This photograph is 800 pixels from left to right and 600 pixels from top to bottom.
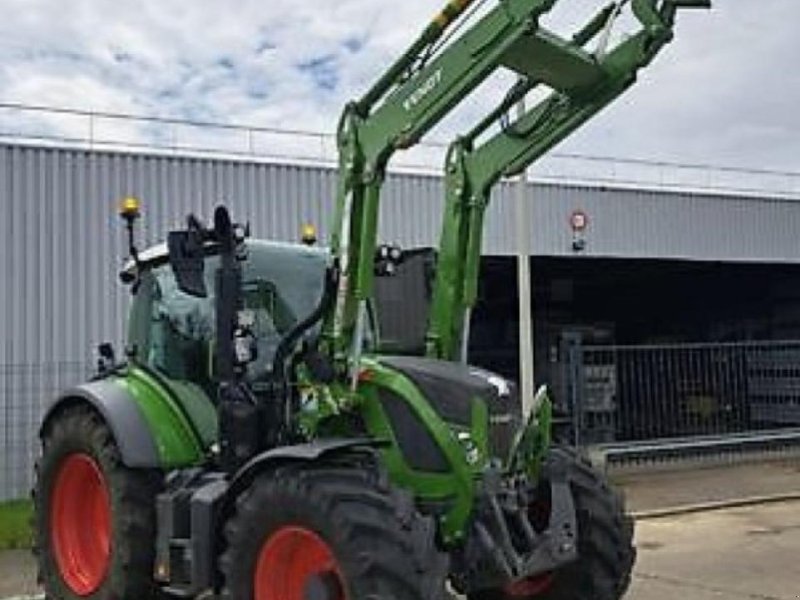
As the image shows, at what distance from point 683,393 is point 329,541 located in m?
16.1

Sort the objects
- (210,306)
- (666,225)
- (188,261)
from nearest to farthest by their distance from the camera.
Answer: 1. (188,261)
2. (210,306)
3. (666,225)

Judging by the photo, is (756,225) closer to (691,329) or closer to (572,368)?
(572,368)

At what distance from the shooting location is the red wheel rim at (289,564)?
6.11m

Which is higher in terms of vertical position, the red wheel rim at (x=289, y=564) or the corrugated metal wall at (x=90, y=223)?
the corrugated metal wall at (x=90, y=223)

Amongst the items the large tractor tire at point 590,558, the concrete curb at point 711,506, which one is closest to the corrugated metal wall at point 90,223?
the concrete curb at point 711,506

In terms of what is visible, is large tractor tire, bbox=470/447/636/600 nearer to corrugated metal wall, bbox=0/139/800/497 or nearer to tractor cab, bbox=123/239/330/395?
tractor cab, bbox=123/239/330/395

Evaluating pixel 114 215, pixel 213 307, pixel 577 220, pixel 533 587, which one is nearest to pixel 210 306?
pixel 213 307

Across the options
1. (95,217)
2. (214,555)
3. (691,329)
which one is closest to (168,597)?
(214,555)

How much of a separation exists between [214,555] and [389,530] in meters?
1.34

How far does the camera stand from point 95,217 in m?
15.3

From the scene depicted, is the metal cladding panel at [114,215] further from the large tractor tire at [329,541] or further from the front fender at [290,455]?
the large tractor tire at [329,541]

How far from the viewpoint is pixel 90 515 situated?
8.33 metres

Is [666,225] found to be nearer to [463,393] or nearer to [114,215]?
[114,215]

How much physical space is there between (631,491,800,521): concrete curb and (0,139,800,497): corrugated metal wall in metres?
5.56
